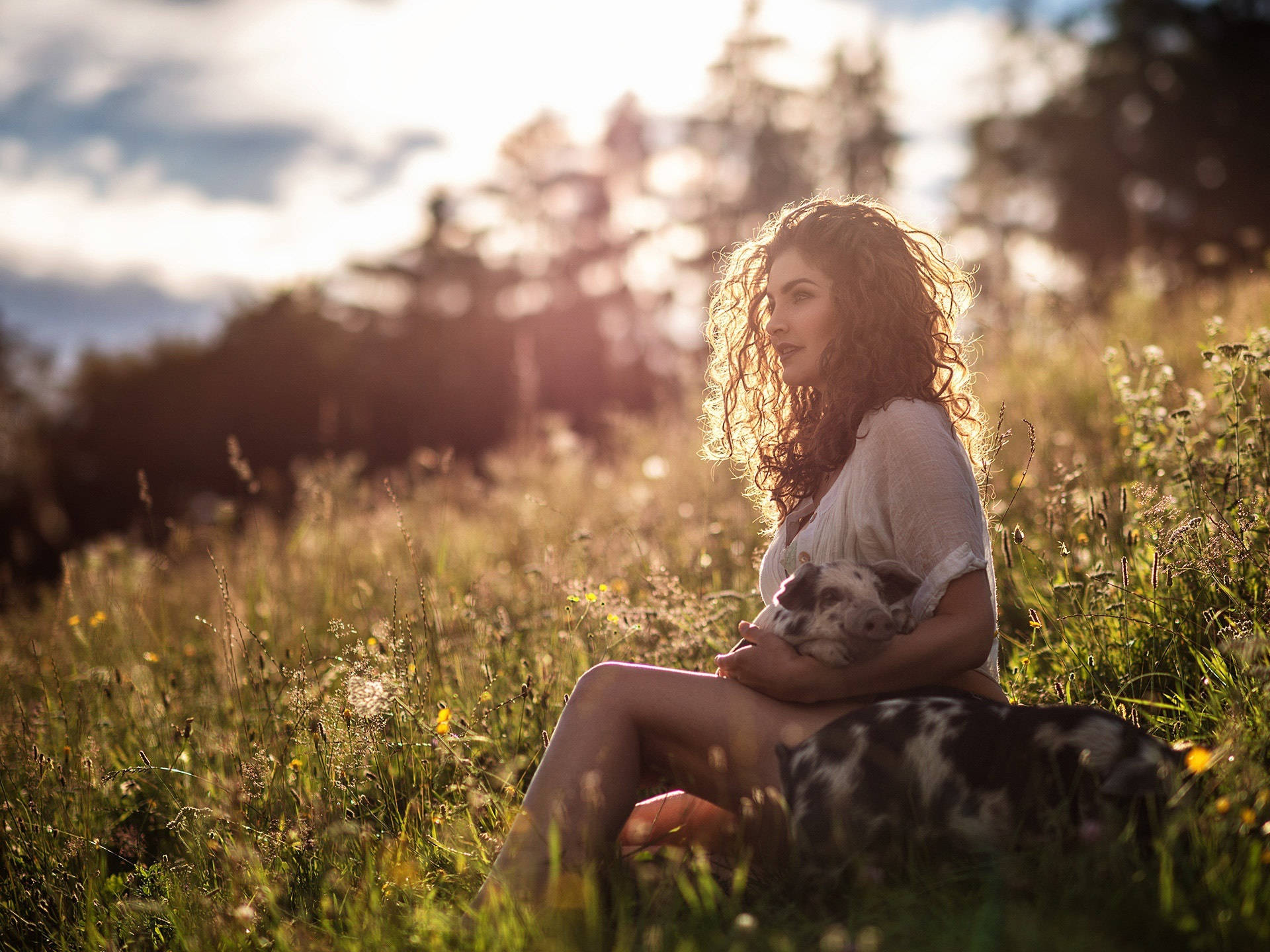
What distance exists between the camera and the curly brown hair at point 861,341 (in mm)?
2434

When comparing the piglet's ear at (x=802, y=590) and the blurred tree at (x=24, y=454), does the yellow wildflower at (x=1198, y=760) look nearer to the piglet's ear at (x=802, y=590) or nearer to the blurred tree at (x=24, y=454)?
the piglet's ear at (x=802, y=590)

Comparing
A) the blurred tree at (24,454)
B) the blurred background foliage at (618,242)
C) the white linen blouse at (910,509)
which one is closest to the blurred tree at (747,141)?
the blurred background foliage at (618,242)

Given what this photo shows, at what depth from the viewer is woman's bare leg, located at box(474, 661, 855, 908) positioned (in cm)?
189

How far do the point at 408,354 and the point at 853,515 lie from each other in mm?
27995

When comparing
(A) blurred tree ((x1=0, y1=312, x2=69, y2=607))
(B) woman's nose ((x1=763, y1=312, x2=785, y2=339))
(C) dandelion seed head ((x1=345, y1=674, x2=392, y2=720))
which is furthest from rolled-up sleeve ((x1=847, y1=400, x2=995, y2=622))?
(A) blurred tree ((x1=0, y1=312, x2=69, y2=607))

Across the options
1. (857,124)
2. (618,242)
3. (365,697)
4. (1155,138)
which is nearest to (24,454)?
(618,242)

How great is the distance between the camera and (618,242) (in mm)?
27312

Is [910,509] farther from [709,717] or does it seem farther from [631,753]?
[631,753]

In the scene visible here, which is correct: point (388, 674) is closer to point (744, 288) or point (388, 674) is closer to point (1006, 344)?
point (744, 288)

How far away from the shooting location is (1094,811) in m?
1.61

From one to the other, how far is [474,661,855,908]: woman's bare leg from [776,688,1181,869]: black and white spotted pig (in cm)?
17

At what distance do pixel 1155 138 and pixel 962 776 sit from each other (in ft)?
98.1

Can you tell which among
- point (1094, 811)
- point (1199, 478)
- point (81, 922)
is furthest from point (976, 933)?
point (81, 922)

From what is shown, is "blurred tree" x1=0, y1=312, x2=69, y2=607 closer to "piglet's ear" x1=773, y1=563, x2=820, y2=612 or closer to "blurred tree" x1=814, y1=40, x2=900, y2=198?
"piglet's ear" x1=773, y1=563, x2=820, y2=612
